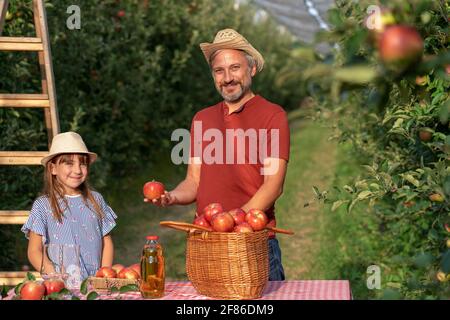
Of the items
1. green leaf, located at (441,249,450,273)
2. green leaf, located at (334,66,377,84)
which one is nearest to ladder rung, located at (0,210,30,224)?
green leaf, located at (441,249,450,273)

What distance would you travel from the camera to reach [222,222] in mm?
2697

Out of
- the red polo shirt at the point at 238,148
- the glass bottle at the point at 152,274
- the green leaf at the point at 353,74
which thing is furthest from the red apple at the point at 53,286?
the green leaf at the point at 353,74

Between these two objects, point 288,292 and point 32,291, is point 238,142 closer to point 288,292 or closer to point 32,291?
point 288,292

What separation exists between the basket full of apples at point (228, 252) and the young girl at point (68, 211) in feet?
2.74

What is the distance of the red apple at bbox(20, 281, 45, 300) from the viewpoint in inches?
105

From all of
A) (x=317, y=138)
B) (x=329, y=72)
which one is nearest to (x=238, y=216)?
(x=329, y=72)

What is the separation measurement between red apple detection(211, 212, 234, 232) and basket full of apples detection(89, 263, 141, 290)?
40cm

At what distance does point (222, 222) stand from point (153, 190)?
1.76 ft

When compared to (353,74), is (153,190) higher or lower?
lower

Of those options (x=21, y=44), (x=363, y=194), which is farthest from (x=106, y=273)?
(x=21, y=44)

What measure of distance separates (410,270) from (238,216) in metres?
3.80

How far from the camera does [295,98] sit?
82.5 ft

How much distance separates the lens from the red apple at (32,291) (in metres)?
2.66
